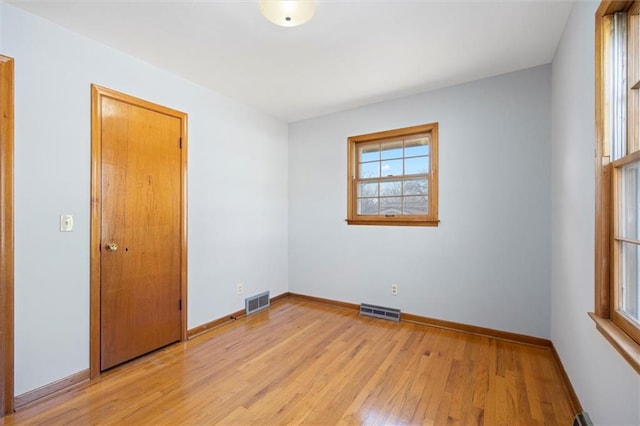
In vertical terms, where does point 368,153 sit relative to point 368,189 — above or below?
above

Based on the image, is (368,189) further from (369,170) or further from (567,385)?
(567,385)

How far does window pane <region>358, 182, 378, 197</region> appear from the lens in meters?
3.58

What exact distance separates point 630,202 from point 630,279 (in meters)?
0.34

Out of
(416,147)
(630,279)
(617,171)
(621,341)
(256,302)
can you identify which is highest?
(416,147)

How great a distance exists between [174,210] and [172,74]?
4.19 feet

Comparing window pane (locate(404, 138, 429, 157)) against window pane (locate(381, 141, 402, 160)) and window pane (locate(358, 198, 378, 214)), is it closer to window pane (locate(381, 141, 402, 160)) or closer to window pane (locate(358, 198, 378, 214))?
window pane (locate(381, 141, 402, 160))

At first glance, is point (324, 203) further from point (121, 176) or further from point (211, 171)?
point (121, 176)

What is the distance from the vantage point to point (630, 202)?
1.25 meters

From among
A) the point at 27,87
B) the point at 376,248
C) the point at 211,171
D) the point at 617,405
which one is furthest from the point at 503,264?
the point at 27,87

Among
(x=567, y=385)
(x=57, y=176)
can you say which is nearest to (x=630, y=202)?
(x=567, y=385)

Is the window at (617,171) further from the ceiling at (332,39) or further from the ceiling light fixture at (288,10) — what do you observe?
the ceiling light fixture at (288,10)

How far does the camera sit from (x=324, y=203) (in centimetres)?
389

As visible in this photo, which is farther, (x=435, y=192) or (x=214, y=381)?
(x=435, y=192)

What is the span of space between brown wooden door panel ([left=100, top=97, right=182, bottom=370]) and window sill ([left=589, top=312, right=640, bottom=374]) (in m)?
2.99
